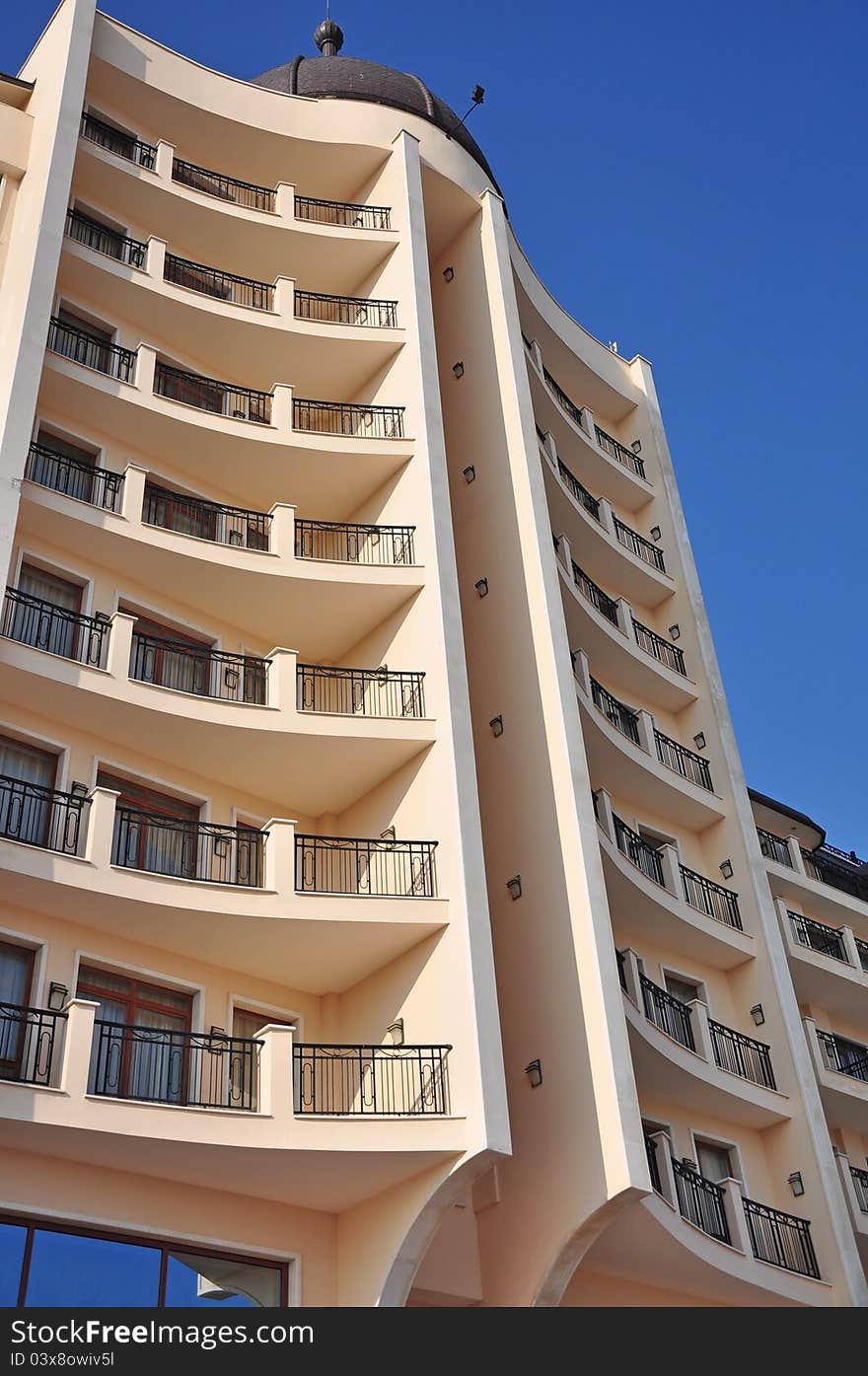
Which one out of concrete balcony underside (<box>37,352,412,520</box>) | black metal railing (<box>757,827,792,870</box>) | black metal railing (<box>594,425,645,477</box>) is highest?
black metal railing (<box>594,425,645,477</box>)

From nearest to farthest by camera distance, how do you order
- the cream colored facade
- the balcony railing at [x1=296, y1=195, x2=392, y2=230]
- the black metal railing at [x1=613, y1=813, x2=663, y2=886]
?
the cream colored facade < the black metal railing at [x1=613, y1=813, x2=663, y2=886] < the balcony railing at [x1=296, y1=195, x2=392, y2=230]

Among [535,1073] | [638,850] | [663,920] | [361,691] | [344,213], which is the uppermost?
[344,213]

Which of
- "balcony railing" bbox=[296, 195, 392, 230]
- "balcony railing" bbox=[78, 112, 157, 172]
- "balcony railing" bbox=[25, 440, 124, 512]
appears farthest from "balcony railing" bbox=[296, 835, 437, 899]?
"balcony railing" bbox=[78, 112, 157, 172]

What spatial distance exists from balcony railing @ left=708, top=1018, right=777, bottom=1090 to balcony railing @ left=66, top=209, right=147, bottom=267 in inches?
720

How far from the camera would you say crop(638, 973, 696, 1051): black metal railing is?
24.9m

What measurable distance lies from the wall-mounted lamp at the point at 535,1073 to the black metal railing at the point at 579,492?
47.8 ft

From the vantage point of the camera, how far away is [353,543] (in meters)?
25.8

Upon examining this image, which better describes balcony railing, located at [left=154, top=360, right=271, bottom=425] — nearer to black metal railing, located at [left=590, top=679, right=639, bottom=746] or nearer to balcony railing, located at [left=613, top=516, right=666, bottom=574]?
black metal railing, located at [left=590, top=679, right=639, bottom=746]

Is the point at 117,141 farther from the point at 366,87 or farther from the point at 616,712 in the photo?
the point at 616,712

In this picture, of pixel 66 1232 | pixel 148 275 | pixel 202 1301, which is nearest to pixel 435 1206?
pixel 202 1301

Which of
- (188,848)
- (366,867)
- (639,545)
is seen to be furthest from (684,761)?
(188,848)

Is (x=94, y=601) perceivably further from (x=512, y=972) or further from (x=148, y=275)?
(x=512, y=972)

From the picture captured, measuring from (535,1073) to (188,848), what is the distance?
248 inches

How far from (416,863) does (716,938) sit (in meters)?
9.05
